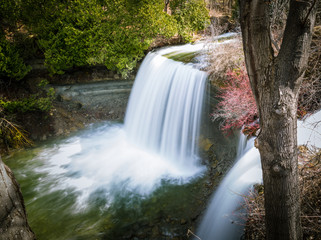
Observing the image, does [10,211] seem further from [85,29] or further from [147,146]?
[85,29]

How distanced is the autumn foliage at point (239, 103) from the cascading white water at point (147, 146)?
1125 millimetres

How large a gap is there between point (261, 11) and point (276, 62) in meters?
0.51

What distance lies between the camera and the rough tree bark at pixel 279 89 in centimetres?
194

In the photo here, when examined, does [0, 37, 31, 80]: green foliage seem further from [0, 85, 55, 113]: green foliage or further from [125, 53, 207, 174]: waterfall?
[125, 53, 207, 174]: waterfall

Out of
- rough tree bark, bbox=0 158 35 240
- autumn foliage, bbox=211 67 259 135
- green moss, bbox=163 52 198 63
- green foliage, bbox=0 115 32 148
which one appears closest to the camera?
rough tree bark, bbox=0 158 35 240

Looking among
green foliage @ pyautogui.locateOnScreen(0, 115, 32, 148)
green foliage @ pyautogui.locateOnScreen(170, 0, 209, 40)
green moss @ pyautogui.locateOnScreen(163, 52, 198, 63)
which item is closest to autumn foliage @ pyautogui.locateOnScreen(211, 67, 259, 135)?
green moss @ pyautogui.locateOnScreen(163, 52, 198, 63)

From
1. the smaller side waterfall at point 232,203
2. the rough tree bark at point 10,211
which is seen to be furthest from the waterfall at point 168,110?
the rough tree bark at point 10,211

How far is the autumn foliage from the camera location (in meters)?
5.49

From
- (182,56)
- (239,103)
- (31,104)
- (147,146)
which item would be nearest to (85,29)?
(31,104)

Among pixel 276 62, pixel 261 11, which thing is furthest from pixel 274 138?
pixel 261 11

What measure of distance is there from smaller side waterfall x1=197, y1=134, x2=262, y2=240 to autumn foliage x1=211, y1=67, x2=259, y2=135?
2.35 feet

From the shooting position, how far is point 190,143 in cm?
757

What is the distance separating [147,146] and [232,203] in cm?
485

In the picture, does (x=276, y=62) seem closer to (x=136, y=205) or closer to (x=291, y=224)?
(x=291, y=224)
